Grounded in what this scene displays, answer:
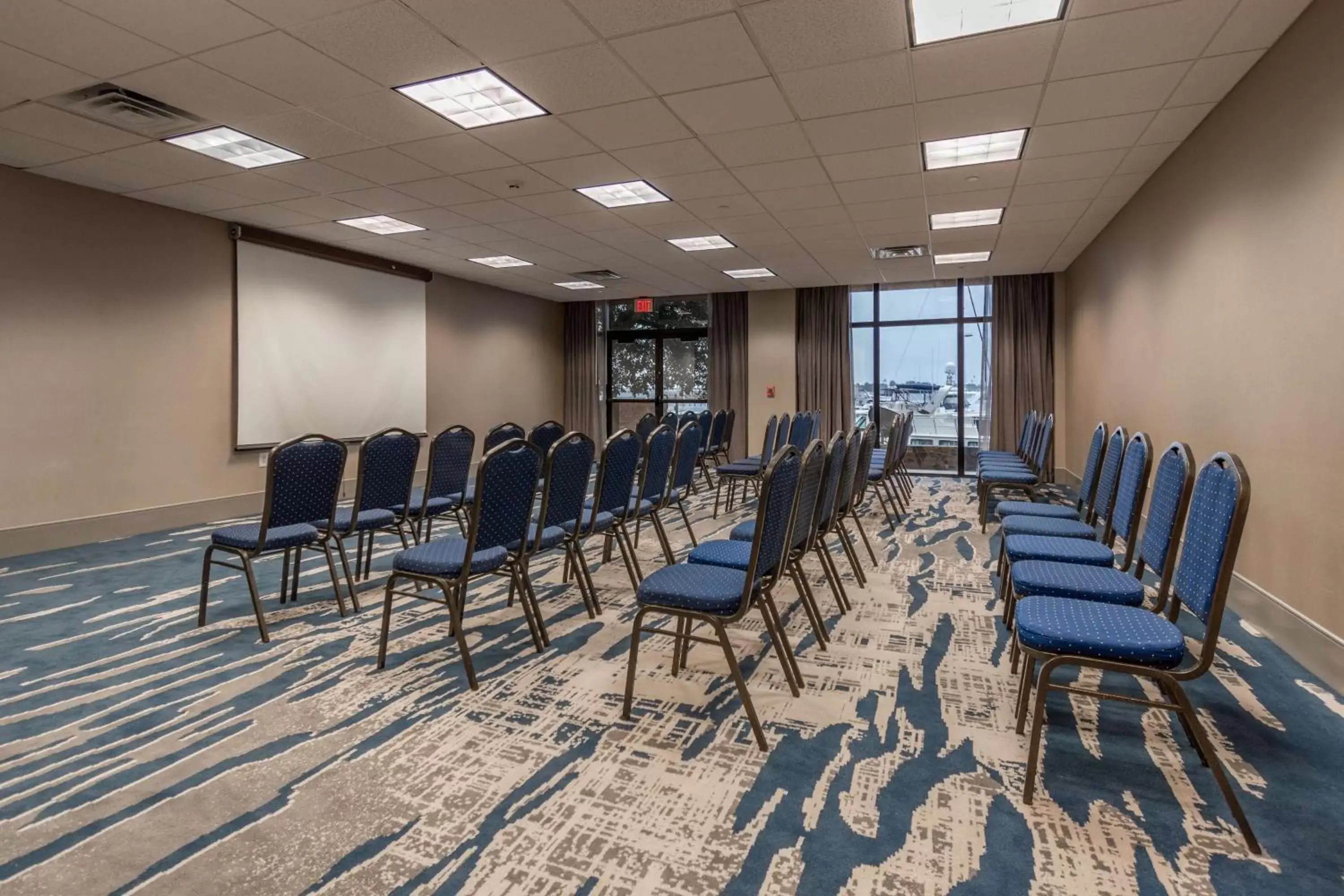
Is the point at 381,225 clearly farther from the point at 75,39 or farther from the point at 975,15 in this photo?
the point at 975,15

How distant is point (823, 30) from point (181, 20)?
2874 millimetres

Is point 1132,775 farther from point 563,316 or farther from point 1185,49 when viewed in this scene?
point 563,316

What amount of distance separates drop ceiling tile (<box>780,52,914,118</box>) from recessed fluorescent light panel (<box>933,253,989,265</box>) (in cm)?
466

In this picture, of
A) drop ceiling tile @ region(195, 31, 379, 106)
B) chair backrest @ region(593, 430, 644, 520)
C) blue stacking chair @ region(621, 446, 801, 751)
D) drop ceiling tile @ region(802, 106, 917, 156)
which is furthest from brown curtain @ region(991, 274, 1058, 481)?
drop ceiling tile @ region(195, 31, 379, 106)

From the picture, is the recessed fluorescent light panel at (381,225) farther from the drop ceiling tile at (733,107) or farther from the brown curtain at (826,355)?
the brown curtain at (826,355)

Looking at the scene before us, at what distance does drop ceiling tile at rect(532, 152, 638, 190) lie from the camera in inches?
189

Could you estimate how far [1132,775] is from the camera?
2.01 m

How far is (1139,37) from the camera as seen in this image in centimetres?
317

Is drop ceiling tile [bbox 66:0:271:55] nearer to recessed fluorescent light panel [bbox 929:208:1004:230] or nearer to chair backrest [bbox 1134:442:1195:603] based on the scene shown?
chair backrest [bbox 1134:442:1195:603]

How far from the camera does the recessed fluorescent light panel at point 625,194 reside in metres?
5.48

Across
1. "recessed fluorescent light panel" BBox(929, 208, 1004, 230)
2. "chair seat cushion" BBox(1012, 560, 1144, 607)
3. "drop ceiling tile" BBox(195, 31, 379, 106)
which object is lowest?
"chair seat cushion" BBox(1012, 560, 1144, 607)

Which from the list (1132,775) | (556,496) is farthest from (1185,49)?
(556,496)

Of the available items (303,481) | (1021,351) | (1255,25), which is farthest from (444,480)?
(1021,351)

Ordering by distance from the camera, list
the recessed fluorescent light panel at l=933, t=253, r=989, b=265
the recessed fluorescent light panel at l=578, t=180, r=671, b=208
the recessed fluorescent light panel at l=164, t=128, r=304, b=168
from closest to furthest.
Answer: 1. the recessed fluorescent light panel at l=164, t=128, r=304, b=168
2. the recessed fluorescent light panel at l=578, t=180, r=671, b=208
3. the recessed fluorescent light panel at l=933, t=253, r=989, b=265
